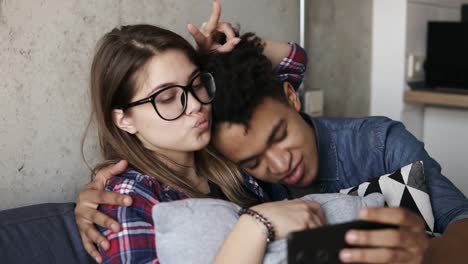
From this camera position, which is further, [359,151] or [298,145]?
[359,151]

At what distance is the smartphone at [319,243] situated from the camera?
62 centimetres

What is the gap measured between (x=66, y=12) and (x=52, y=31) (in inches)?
2.4

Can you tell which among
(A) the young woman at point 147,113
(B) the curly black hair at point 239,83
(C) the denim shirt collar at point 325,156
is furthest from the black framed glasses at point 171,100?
(C) the denim shirt collar at point 325,156

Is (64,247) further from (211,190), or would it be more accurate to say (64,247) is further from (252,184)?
(252,184)

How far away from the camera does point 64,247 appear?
105cm

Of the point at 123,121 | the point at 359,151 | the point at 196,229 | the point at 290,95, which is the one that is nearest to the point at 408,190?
the point at 359,151

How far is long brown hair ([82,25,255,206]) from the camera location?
3.60 feet

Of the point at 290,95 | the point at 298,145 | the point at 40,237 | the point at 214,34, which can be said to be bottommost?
the point at 40,237

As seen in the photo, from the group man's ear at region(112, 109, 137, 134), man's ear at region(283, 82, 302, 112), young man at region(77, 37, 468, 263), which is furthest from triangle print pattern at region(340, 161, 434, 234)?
man's ear at region(112, 109, 137, 134)

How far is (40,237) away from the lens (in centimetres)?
104

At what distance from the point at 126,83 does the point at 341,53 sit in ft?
4.04

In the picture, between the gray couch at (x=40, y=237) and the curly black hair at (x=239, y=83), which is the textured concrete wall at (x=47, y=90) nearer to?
the gray couch at (x=40, y=237)

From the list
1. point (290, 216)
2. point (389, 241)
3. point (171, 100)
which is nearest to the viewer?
point (389, 241)

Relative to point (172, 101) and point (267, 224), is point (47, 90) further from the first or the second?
point (267, 224)
